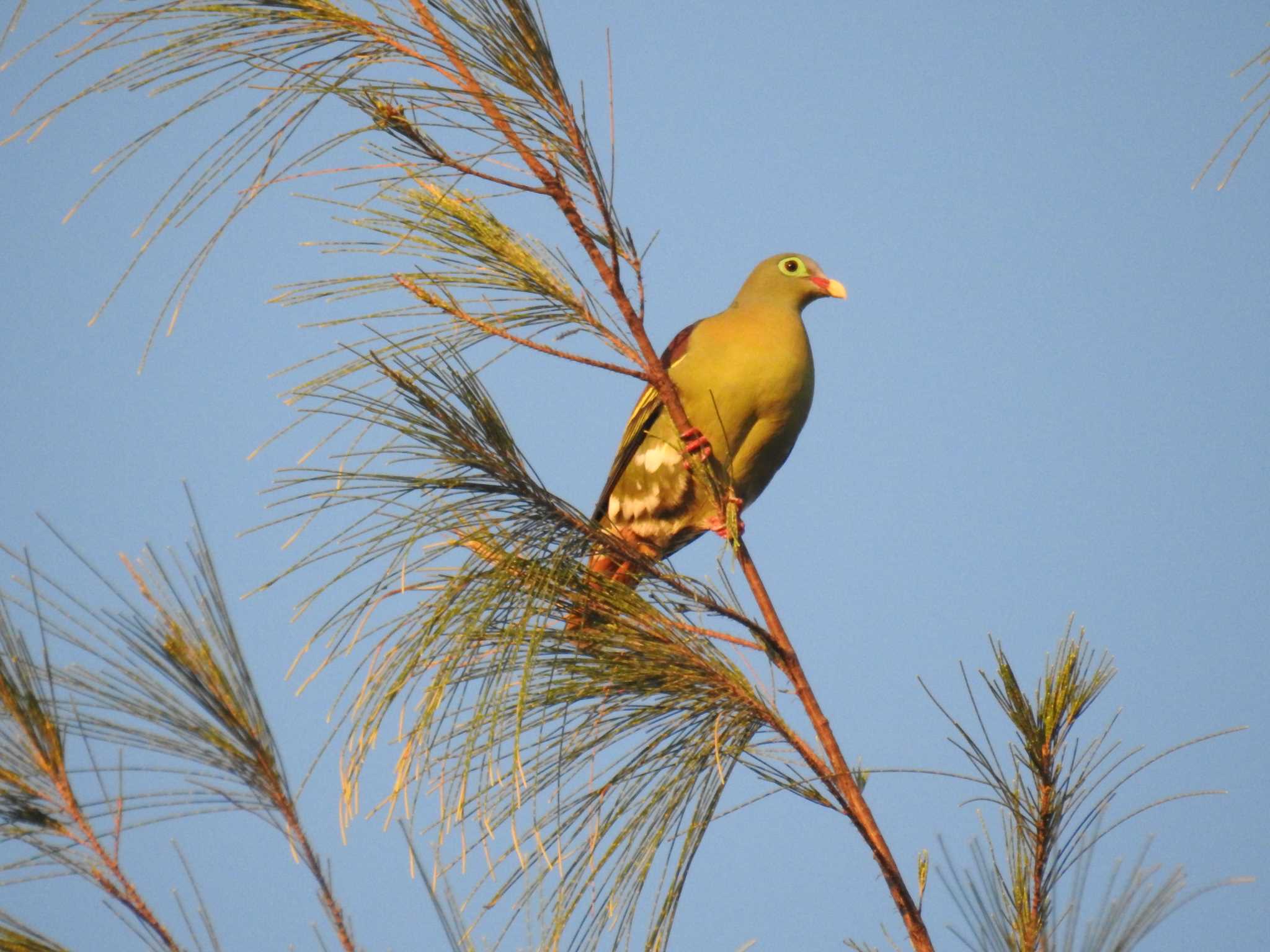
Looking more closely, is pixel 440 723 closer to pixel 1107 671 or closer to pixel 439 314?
pixel 439 314

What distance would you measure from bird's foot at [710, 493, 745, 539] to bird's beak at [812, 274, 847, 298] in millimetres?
912

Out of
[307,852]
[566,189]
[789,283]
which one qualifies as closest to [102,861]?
[307,852]

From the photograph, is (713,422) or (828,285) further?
(828,285)

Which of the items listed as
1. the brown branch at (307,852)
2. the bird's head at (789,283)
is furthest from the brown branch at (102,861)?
the bird's head at (789,283)

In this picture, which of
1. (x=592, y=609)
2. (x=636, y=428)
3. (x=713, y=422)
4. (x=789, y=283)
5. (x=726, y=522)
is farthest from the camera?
(x=789, y=283)

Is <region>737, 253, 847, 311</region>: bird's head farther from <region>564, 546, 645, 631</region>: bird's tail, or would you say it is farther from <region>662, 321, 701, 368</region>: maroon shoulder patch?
<region>564, 546, 645, 631</region>: bird's tail

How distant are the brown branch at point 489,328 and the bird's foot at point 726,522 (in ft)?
1.10

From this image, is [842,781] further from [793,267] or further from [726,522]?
[793,267]

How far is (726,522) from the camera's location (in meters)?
2.21

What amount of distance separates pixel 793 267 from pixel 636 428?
31.8 inches

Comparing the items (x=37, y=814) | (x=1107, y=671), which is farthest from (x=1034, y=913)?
(x=37, y=814)

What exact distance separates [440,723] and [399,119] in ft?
3.38

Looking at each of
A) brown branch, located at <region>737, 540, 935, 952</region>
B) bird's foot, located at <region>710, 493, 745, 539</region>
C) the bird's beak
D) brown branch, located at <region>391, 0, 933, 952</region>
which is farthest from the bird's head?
brown branch, located at <region>737, 540, 935, 952</region>

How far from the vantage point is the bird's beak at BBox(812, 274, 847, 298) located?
3625 mm
